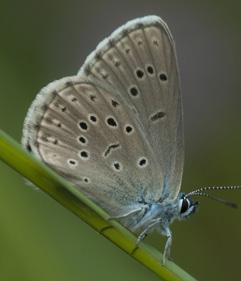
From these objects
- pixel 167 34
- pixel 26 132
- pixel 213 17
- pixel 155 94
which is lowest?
pixel 26 132

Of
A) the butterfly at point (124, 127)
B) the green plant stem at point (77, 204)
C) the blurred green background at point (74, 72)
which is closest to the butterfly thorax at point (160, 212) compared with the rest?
the butterfly at point (124, 127)

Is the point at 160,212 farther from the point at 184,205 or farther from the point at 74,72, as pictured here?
the point at 74,72

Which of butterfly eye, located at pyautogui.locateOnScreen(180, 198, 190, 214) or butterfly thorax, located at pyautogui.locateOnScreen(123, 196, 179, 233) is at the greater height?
butterfly eye, located at pyautogui.locateOnScreen(180, 198, 190, 214)

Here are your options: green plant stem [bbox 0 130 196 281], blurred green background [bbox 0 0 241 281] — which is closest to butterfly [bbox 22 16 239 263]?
blurred green background [bbox 0 0 241 281]

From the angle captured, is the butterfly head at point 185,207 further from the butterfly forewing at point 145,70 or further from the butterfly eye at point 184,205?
the butterfly forewing at point 145,70

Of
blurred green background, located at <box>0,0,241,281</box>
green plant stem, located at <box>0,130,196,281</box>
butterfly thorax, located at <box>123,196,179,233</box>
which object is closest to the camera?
green plant stem, located at <box>0,130,196,281</box>

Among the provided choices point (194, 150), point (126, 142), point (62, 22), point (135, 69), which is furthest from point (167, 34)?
point (62, 22)

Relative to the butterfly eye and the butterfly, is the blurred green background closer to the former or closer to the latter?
the butterfly

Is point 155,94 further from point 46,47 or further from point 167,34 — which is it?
point 46,47
